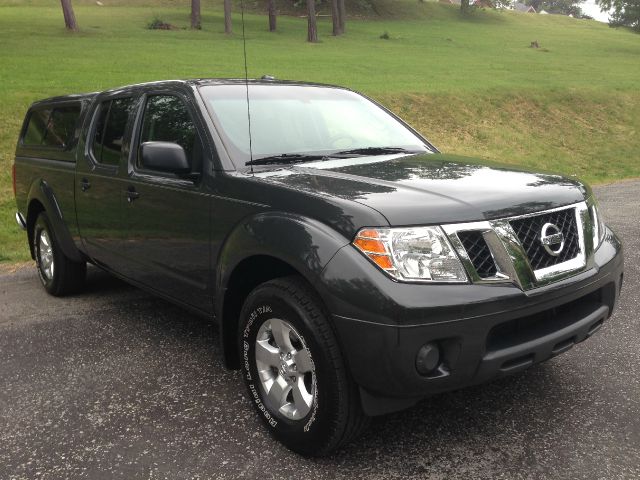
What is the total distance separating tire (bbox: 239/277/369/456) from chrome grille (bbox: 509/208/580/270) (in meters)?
0.93

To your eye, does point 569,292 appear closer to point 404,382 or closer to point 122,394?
point 404,382

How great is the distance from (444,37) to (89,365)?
157 ft

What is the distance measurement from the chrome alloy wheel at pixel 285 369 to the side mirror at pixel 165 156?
105cm

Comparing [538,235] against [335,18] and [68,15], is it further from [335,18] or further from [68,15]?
[335,18]

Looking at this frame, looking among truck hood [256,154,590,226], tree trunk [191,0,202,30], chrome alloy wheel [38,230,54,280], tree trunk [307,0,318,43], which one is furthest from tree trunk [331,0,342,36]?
truck hood [256,154,590,226]

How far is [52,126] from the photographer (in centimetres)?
562

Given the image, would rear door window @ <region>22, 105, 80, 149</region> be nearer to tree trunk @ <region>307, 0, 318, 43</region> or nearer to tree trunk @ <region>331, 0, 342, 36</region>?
tree trunk @ <region>307, 0, 318, 43</region>

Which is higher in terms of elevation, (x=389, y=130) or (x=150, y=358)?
(x=389, y=130)

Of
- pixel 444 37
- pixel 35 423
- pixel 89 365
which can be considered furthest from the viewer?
pixel 444 37

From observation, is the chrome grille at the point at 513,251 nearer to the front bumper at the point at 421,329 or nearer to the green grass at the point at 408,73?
the front bumper at the point at 421,329

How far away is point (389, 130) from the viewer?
14.5 ft

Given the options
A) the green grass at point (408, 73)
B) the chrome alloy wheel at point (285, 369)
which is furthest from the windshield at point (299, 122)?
the green grass at point (408, 73)

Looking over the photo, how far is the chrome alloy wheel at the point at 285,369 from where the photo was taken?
9.47ft

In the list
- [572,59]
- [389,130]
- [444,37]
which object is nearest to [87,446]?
[389,130]
